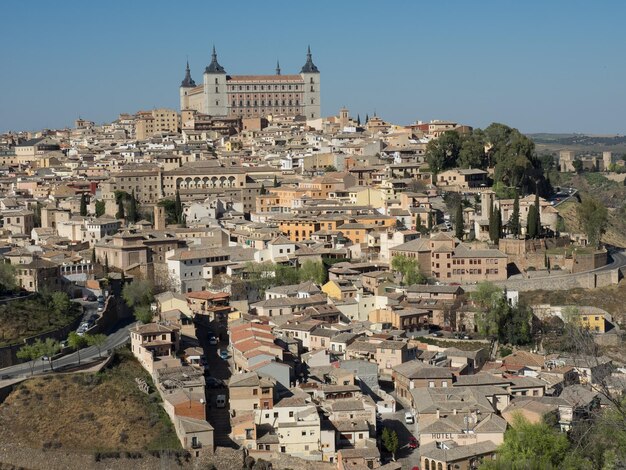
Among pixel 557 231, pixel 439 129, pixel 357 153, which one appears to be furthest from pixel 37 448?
pixel 439 129

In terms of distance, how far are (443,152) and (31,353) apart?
26.8m

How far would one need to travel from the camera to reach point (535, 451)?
72.6 ft

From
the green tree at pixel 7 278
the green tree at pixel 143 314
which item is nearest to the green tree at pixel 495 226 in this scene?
the green tree at pixel 143 314

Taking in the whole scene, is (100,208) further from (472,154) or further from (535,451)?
(535,451)

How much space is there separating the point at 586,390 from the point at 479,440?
417 centimetres

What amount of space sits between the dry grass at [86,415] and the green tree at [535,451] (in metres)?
7.44

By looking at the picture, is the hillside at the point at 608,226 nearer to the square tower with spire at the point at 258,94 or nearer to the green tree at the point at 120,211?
the green tree at the point at 120,211

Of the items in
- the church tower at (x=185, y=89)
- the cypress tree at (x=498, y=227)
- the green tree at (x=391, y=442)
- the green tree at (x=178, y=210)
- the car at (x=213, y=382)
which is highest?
the church tower at (x=185, y=89)

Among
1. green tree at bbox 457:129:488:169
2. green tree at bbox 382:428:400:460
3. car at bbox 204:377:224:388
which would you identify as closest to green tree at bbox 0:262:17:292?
car at bbox 204:377:224:388

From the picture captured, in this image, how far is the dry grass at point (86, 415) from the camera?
25047mm

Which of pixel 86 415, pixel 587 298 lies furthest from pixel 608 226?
pixel 86 415

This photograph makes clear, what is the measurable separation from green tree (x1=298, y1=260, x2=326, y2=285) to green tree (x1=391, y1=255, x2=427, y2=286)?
2.54 meters

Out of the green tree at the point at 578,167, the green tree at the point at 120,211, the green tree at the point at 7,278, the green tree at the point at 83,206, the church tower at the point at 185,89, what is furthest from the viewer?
the church tower at the point at 185,89

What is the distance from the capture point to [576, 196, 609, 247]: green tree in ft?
135
